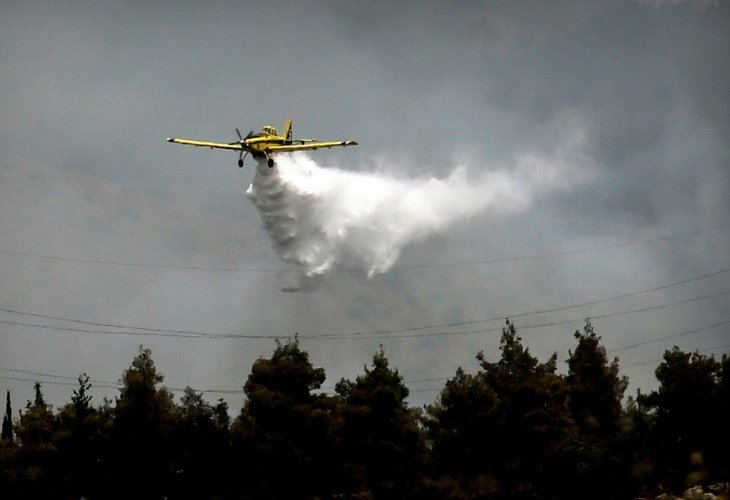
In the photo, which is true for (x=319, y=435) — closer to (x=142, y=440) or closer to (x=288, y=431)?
(x=288, y=431)

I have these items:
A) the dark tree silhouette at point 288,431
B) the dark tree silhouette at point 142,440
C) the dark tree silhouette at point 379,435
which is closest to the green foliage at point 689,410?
the dark tree silhouette at point 379,435

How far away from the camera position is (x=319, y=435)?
5906 centimetres

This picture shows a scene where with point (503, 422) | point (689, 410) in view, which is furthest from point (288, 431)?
point (689, 410)

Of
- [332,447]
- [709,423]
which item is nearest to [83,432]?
[332,447]

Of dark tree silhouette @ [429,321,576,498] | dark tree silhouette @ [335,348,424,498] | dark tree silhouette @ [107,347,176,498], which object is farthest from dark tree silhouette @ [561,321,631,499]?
dark tree silhouette @ [107,347,176,498]

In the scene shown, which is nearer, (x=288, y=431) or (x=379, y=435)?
(x=288, y=431)

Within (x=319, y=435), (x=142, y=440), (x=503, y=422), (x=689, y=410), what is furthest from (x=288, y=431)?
(x=689, y=410)

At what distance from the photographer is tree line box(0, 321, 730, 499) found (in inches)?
2295

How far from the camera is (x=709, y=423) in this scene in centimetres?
6153

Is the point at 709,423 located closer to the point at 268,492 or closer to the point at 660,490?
the point at 660,490

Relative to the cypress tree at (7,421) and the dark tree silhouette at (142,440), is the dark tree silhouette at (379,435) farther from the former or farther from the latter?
the cypress tree at (7,421)

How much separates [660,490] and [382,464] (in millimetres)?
Answer: 18193

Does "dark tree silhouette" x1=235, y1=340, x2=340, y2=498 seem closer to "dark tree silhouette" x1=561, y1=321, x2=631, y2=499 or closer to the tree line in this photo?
the tree line

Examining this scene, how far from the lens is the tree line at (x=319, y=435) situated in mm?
58281
